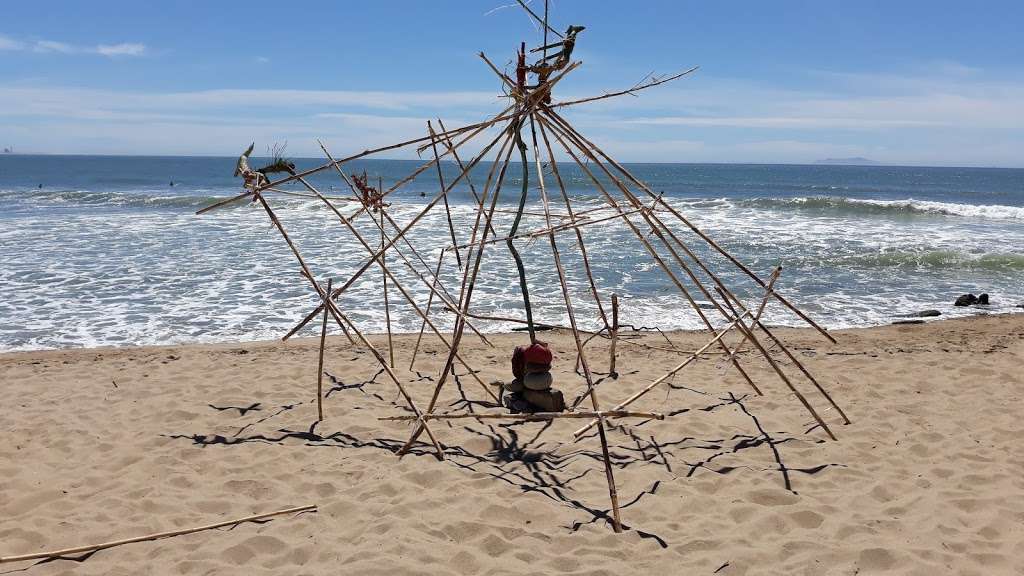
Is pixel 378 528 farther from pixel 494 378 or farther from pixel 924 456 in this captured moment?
pixel 924 456

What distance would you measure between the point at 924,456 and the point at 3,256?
1308cm

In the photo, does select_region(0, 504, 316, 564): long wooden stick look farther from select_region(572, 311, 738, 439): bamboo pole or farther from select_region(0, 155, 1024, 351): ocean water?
select_region(0, 155, 1024, 351): ocean water

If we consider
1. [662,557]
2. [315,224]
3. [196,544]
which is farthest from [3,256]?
[662,557]

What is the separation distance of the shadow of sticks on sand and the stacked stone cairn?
144 mm

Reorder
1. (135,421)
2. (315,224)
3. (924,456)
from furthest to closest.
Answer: (315,224) → (135,421) → (924,456)

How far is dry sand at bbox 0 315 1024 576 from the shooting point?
2762mm

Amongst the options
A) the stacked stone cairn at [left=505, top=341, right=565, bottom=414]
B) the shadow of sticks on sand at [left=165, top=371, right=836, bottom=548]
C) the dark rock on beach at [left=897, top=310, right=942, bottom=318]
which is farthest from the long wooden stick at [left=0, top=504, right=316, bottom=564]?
the dark rock on beach at [left=897, top=310, right=942, bottom=318]

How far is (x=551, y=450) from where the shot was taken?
3846 millimetres

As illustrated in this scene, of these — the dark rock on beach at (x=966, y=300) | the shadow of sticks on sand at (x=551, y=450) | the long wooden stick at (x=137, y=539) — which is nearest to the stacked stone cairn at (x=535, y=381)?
the shadow of sticks on sand at (x=551, y=450)

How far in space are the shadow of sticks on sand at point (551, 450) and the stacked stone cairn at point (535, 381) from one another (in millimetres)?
144

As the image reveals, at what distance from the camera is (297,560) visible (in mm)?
2732

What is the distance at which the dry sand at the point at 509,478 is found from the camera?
2.76 meters

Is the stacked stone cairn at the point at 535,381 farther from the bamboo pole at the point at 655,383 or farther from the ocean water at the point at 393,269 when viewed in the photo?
the ocean water at the point at 393,269

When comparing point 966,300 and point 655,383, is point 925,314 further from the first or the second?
point 655,383
